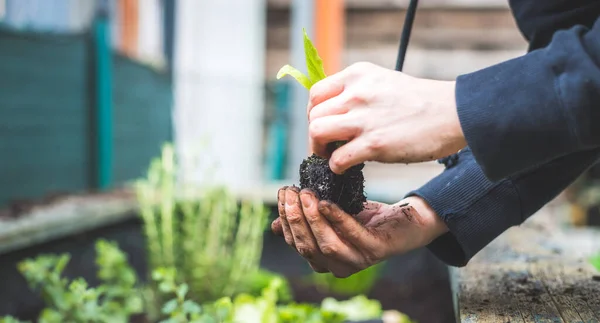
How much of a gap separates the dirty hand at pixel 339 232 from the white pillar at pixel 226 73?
15.3 feet

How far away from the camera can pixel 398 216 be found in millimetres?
1364

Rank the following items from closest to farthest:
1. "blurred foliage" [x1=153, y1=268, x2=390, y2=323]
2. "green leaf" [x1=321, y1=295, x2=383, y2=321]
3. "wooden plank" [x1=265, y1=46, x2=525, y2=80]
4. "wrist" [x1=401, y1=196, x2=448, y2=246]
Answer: "wrist" [x1=401, y1=196, x2=448, y2=246]
"blurred foliage" [x1=153, y1=268, x2=390, y2=323]
"green leaf" [x1=321, y1=295, x2=383, y2=321]
"wooden plank" [x1=265, y1=46, x2=525, y2=80]

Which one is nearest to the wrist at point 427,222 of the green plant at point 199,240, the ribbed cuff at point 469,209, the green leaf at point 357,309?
the ribbed cuff at point 469,209

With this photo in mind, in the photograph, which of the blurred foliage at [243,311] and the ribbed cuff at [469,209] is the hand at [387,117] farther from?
the blurred foliage at [243,311]

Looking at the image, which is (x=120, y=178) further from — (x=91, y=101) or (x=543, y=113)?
(x=543, y=113)

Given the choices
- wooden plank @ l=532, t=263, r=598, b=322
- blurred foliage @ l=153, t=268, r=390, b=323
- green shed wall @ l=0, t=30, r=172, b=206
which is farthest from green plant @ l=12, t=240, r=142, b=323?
green shed wall @ l=0, t=30, r=172, b=206

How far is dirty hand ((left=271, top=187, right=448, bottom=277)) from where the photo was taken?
1.19 metres

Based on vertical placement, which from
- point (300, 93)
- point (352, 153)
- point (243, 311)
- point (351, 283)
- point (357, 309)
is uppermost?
point (352, 153)

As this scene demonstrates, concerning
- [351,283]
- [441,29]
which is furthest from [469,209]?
[441,29]

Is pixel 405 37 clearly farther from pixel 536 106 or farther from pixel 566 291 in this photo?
pixel 566 291

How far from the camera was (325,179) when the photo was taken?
1.33 meters

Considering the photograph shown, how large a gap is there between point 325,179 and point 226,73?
4854mm

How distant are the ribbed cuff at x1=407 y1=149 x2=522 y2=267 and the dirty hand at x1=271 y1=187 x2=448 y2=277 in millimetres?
87

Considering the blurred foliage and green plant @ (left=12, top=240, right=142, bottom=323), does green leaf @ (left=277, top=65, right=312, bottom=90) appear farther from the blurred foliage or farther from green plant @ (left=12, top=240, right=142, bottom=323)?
green plant @ (left=12, top=240, right=142, bottom=323)
